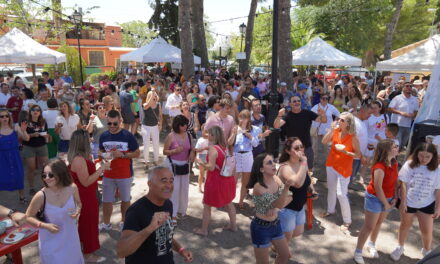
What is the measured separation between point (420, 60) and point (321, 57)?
13.8 ft

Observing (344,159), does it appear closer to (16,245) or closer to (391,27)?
(16,245)

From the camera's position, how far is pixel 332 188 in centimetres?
503

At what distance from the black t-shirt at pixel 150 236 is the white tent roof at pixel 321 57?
11877 millimetres

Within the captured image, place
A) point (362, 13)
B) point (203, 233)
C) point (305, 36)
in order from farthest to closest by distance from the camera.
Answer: point (362, 13) → point (305, 36) → point (203, 233)

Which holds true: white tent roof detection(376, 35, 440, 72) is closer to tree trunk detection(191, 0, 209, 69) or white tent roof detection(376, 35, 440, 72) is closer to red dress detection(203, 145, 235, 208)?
red dress detection(203, 145, 235, 208)

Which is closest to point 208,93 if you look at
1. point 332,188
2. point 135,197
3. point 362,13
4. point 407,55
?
point 135,197

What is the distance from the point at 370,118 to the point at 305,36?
23988mm

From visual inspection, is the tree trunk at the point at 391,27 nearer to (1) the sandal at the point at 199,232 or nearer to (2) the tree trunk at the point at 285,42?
(2) the tree trunk at the point at 285,42

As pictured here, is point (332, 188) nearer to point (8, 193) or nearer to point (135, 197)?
point (135, 197)

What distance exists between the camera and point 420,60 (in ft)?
31.4

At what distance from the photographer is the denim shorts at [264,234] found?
3.27 metres

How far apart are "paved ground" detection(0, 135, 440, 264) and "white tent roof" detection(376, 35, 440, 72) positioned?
5.88m

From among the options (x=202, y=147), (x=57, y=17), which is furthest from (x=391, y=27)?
(x=57, y=17)

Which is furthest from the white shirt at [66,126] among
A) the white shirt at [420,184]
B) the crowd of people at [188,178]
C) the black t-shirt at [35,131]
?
the white shirt at [420,184]
